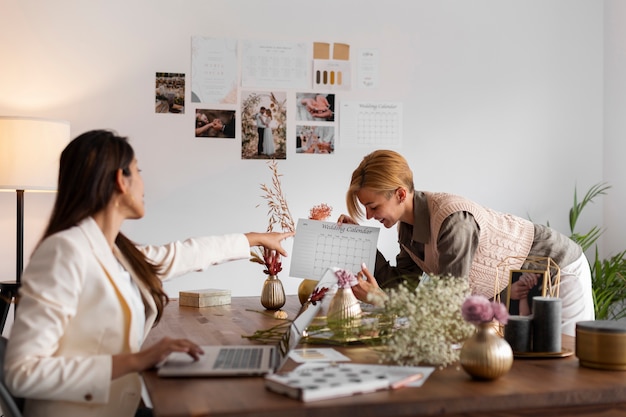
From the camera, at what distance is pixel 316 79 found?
14.1 ft

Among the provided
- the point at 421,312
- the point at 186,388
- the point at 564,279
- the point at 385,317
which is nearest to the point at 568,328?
the point at 564,279

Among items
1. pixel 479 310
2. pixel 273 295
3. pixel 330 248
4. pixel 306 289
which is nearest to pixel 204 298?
pixel 273 295

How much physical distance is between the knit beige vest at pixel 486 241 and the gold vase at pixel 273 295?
57 cm

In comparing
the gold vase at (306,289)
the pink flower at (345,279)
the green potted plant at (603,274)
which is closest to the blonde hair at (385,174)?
the gold vase at (306,289)

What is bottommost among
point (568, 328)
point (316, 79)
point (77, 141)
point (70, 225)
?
point (568, 328)

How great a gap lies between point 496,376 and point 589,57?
3722mm

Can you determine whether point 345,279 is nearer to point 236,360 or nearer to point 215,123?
point 236,360

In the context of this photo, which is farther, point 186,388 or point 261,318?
point 261,318

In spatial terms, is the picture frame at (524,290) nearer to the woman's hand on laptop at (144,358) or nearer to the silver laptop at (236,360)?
the silver laptop at (236,360)

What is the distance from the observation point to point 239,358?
175 centimetres

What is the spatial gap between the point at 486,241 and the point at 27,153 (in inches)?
85.4

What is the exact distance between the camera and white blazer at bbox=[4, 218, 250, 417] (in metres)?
1.53

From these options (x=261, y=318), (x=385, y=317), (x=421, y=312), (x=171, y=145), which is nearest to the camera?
(x=421, y=312)

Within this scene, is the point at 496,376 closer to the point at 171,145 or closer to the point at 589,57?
the point at 171,145
